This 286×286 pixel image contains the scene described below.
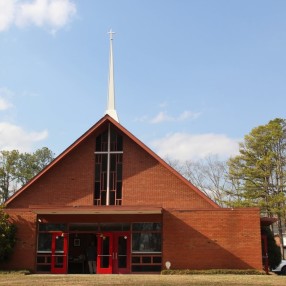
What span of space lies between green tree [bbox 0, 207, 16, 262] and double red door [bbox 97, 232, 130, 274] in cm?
454

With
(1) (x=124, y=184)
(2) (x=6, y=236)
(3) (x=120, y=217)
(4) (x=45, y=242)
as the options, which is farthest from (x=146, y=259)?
(2) (x=6, y=236)

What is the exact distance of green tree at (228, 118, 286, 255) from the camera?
1631 inches

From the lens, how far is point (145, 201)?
25578 mm

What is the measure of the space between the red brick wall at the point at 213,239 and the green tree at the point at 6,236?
798 centimetres

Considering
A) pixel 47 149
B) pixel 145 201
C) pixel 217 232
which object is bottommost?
pixel 217 232

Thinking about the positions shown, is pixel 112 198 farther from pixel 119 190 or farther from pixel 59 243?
pixel 59 243

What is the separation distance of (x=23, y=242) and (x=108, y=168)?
6.04 metres

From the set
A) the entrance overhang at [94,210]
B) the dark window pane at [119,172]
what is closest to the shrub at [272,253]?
the entrance overhang at [94,210]

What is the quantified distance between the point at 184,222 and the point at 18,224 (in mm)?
8909

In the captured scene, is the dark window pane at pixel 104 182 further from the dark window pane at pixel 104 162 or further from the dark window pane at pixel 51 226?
the dark window pane at pixel 51 226

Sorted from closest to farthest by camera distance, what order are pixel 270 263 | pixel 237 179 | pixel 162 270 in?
pixel 162 270
pixel 270 263
pixel 237 179

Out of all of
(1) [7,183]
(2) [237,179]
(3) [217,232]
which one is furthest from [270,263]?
(1) [7,183]

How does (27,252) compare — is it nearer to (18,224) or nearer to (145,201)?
(18,224)

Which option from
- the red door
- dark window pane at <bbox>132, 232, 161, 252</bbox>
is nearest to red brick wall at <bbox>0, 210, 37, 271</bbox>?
the red door
